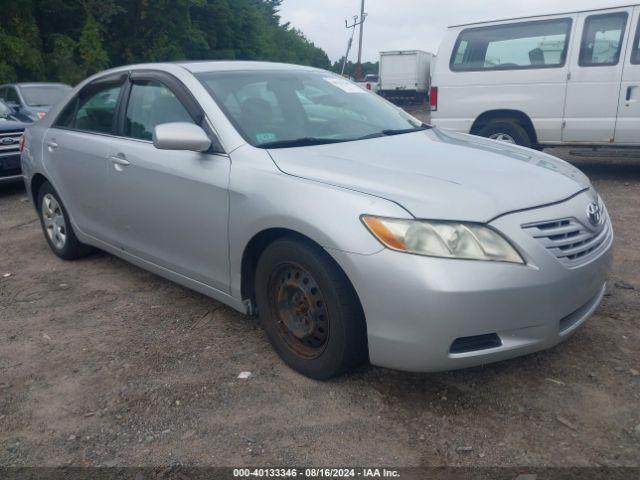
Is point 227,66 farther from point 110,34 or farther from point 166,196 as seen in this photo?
point 110,34

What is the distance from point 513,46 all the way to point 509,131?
3.69 ft

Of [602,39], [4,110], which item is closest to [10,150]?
[4,110]

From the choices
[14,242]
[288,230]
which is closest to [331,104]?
[288,230]

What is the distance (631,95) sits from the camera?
23.8 feet

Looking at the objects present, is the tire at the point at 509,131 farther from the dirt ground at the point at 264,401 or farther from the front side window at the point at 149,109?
the front side window at the point at 149,109

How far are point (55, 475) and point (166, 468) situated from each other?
0.44 metres

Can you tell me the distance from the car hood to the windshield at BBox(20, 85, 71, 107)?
10061mm

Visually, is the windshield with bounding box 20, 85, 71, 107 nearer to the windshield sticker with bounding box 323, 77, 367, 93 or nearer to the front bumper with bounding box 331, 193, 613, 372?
the windshield sticker with bounding box 323, 77, 367, 93

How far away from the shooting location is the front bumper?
2.46 m

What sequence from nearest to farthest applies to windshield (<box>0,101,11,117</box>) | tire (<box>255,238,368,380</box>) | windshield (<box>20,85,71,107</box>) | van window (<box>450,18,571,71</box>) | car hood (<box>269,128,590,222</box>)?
car hood (<box>269,128,590,222</box>)
tire (<box>255,238,368,380</box>)
van window (<box>450,18,571,71</box>)
windshield (<box>0,101,11,117</box>)
windshield (<box>20,85,71,107</box>)

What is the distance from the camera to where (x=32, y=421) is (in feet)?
9.20

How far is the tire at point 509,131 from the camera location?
800 cm

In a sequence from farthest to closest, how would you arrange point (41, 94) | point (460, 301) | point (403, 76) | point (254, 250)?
point (403, 76) → point (41, 94) → point (254, 250) → point (460, 301)

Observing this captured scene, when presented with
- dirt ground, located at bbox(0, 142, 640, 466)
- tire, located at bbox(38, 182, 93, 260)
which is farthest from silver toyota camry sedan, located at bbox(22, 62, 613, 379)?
tire, located at bbox(38, 182, 93, 260)
